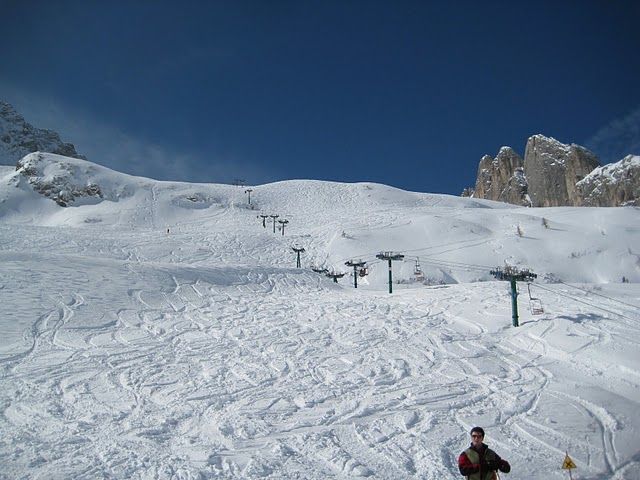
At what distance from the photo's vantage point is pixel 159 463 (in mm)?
6309

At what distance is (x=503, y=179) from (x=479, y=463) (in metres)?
114

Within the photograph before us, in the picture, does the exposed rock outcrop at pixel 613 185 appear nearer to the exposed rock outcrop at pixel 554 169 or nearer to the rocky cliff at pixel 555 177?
the rocky cliff at pixel 555 177

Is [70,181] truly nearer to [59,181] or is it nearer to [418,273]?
[59,181]

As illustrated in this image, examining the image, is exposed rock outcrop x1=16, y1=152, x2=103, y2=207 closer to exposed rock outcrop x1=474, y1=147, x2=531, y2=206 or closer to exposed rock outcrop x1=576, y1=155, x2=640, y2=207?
exposed rock outcrop x1=576, y1=155, x2=640, y2=207

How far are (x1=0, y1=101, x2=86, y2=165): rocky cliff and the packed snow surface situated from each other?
137455mm

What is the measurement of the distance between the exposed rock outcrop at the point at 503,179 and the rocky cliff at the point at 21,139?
127718 mm

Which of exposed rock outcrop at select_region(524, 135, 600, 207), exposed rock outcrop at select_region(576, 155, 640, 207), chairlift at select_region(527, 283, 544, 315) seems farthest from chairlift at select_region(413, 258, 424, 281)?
exposed rock outcrop at select_region(524, 135, 600, 207)

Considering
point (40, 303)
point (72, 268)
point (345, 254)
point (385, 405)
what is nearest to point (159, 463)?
point (385, 405)

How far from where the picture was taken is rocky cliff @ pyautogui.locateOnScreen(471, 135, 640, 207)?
230 feet

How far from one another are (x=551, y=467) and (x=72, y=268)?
2234 centimetres

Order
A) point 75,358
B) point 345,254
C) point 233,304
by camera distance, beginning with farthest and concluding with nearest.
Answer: point 345,254, point 233,304, point 75,358

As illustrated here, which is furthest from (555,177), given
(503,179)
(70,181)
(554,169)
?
(70,181)

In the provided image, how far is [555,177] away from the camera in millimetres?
89000

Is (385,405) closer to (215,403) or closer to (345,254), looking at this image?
(215,403)
